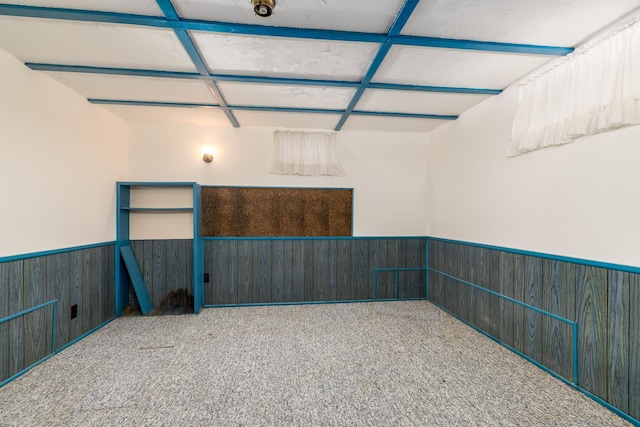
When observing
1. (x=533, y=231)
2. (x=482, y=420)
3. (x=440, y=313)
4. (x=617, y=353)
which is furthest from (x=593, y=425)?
(x=440, y=313)

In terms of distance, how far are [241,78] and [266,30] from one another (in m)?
0.71

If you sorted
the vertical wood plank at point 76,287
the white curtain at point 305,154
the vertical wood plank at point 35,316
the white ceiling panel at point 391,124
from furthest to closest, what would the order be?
the white curtain at point 305,154, the white ceiling panel at point 391,124, the vertical wood plank at point 76,287, the vertical wood plank at point 35,316

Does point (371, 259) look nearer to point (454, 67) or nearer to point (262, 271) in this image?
point (262, 271)

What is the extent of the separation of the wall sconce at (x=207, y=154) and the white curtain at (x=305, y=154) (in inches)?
34.0

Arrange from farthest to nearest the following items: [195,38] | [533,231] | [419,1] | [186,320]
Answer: [186,320] < [533,231] < [195,38] < [419,1]

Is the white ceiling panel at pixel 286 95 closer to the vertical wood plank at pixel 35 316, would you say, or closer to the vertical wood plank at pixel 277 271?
the vertical wood plank at pixel 277 271

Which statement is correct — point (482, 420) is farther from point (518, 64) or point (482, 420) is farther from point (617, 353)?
point (518, 64)

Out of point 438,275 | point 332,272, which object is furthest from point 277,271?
point 438,275

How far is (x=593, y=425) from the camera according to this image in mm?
1673

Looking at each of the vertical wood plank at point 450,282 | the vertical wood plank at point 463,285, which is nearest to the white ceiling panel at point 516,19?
the vertical wood plank at point 463,285

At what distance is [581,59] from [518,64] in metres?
0.39

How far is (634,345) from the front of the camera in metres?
1.72

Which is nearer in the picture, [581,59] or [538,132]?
[581,59]

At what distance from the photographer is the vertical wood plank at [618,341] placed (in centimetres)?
175
